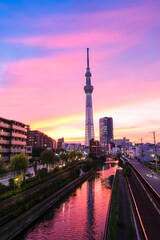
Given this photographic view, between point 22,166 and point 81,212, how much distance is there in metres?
16.2

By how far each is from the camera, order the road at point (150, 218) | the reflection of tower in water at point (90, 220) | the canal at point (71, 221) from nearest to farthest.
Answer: the road at point (150, 218), the canal at point (71, 221), the reflection of tower in water at point (90, 220)

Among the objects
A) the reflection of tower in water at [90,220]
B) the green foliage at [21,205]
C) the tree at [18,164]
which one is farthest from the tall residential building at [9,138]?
the reflection of tower in water at [90,220]

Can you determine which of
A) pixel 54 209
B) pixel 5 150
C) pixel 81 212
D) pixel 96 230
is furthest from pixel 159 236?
pixel 5 150

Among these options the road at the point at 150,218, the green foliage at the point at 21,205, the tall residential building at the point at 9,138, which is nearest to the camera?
the road at the point at 150,218

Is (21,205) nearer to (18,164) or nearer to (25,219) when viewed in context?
(25,219)

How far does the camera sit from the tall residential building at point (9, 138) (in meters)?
56.5

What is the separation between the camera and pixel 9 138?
60719 mm

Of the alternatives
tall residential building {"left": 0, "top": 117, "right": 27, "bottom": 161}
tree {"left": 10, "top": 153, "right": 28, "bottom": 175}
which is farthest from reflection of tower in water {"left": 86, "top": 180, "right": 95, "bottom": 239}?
tall residential building {"left": 0, "top": 117, "right": 27, "bottom": 161}

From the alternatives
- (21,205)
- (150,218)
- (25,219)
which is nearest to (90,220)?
(150,218)

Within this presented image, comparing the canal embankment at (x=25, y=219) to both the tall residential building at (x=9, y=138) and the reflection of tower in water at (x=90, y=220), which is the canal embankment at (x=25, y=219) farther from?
the tall residential building at (x=9, y=138)

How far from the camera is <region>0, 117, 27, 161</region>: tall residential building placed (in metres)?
56.5

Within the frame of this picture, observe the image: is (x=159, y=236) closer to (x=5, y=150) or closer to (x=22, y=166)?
(x=22, y=166)

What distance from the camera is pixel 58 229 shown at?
924 inches

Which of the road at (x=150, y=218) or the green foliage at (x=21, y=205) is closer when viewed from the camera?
the road at (x=150, y=218)
